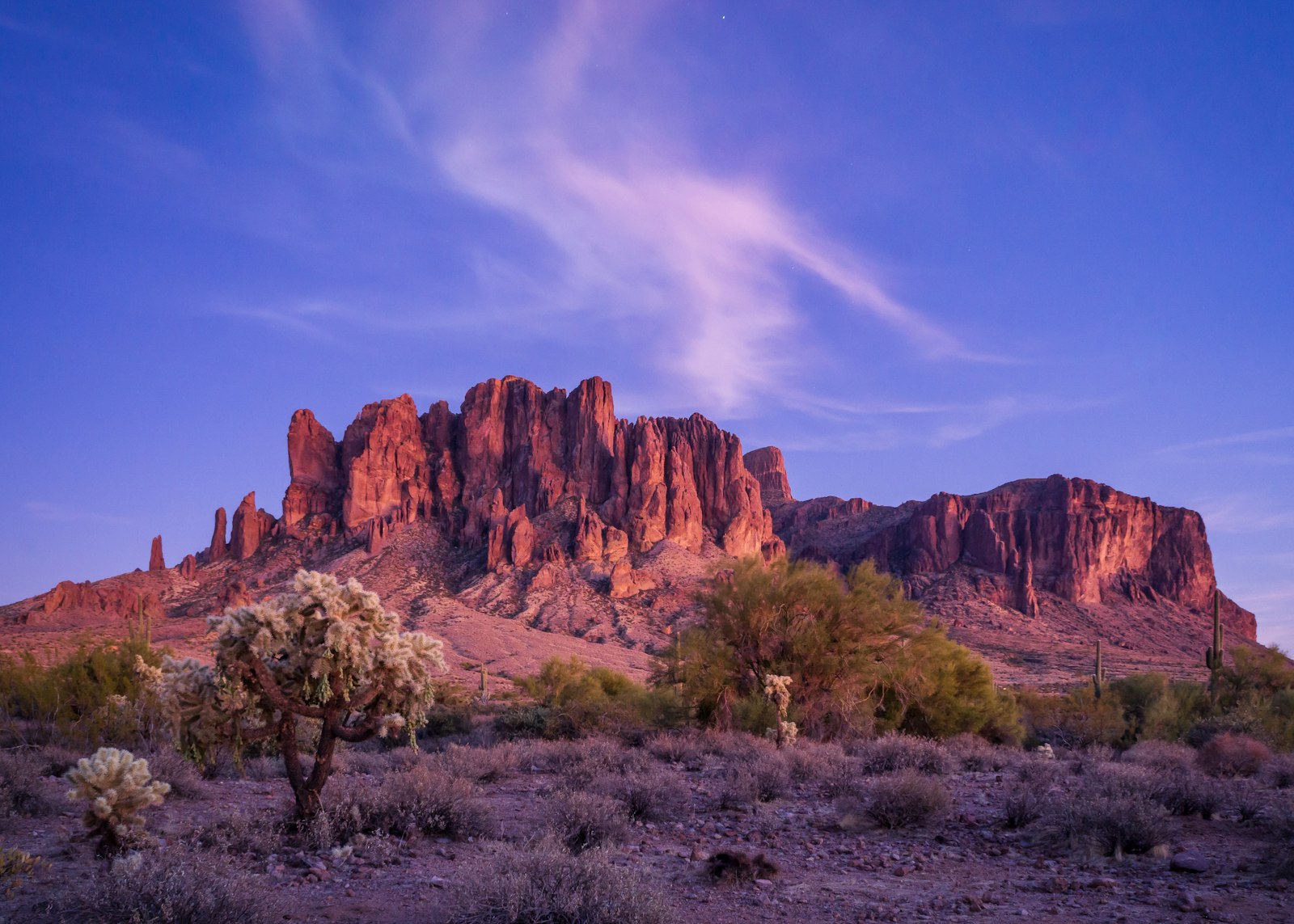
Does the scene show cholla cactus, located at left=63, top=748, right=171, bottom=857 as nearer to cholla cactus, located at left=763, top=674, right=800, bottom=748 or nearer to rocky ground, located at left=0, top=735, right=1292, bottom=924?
rocky ground, located at left=0, top=735, right=1292, bottom=924

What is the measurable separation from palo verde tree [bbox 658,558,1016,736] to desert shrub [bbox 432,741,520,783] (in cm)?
713

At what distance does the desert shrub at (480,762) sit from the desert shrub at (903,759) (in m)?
5.67

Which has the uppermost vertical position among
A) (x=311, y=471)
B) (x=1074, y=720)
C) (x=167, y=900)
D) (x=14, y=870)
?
(x=311, y=471)

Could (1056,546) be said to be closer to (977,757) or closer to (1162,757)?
(1162,757)

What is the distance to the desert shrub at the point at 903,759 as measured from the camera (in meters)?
13.4

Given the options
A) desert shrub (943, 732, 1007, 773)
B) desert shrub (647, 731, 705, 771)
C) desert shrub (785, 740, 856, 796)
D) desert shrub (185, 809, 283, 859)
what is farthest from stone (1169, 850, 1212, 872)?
desert shrub (185, 809, 283, 859)

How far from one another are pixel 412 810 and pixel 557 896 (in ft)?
12.5

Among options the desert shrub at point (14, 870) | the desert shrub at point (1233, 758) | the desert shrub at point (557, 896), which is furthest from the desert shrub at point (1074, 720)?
the desert shrub at point (14, 870)

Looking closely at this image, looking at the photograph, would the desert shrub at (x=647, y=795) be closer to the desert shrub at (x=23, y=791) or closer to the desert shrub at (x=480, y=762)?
the desert shrub at (x=480, y=762)

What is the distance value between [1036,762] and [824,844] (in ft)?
24.5

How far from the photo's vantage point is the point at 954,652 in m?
23.3

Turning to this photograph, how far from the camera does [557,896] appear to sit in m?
5.48

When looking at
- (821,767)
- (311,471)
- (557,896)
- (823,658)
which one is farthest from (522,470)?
(557,896)

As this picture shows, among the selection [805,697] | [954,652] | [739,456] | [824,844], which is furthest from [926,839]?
[739,456]
